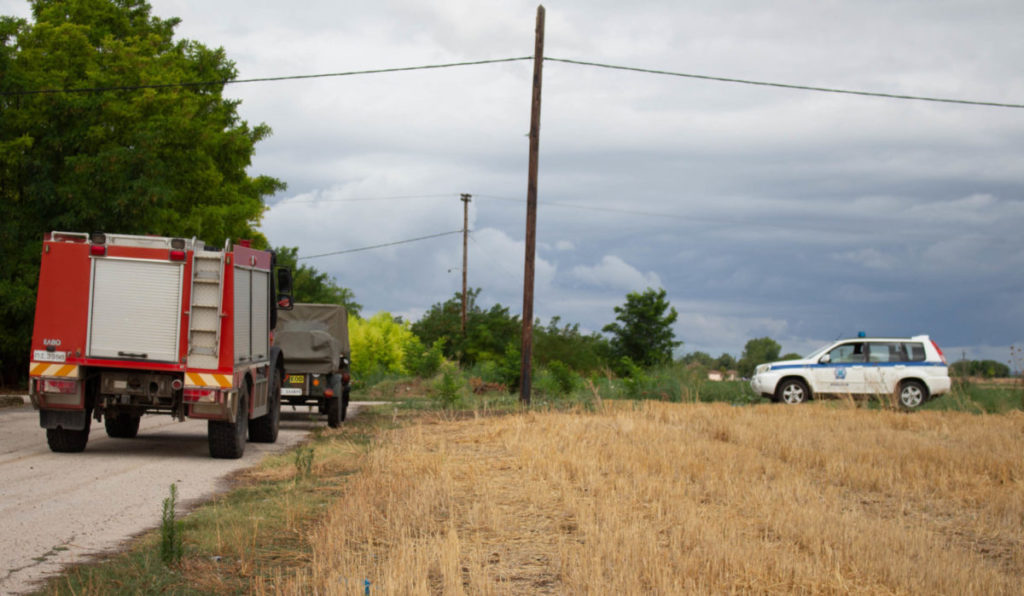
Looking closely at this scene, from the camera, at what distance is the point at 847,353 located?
27078mm

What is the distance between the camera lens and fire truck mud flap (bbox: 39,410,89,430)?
1402 cm

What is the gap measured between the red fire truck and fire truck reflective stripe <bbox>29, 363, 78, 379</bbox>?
0.05 feet

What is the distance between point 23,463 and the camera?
13.1 metres

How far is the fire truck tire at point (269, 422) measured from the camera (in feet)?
56.2

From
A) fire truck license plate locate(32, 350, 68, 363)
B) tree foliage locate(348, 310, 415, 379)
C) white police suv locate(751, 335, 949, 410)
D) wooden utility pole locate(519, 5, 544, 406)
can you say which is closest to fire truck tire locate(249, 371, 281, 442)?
fire truck license plate locate(32, 350, 68, 363)

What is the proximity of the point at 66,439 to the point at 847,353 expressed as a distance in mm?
19981

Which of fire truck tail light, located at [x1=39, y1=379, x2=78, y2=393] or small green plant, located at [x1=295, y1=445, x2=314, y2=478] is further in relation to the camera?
fire truck tail light, located at [x1=39, y1=379, x2=78, y2=393]

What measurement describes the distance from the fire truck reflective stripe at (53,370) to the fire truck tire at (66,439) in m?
0.83

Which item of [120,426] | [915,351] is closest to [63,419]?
[120,426]

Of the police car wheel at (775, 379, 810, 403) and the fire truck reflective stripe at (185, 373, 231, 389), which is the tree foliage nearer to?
the police car wheel at (775, 379, 810, 403)

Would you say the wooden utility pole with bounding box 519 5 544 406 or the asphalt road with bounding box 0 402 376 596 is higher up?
the wooden utility pole with bounding box 519 5 544 406

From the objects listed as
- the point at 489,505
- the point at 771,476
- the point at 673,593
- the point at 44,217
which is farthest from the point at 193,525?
the point at 44,217

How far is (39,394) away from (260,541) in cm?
737

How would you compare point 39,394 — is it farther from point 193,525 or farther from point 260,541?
point 260,541
